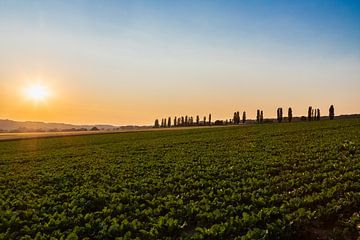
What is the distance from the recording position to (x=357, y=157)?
23.7 metres

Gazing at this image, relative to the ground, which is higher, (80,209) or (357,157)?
(357,157)

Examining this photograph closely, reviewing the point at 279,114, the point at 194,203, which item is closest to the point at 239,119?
the point at 279,114

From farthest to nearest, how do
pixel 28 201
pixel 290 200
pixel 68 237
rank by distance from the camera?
pixel 28 201, pixel 290 200, pixel 68 237

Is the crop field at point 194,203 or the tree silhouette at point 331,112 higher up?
the tree silhouette at point 331,112

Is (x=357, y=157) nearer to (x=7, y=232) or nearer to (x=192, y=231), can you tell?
(x=192, y=231)

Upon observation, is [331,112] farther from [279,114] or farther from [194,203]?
[194,203]

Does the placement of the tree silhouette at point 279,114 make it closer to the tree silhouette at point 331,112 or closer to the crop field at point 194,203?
the tree silhouette at point 331,112

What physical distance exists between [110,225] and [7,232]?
3379 millimetres

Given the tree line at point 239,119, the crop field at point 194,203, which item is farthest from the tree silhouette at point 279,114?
the crop field at point 194,203

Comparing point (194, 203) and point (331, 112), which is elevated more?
point (331, 112)

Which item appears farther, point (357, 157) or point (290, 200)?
point (357, 157)

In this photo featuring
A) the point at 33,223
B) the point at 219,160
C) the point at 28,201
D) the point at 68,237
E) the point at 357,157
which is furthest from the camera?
the point at 219,160

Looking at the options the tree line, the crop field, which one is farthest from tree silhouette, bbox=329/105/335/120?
the crop field

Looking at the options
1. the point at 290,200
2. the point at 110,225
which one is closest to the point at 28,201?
the point at 110,225
